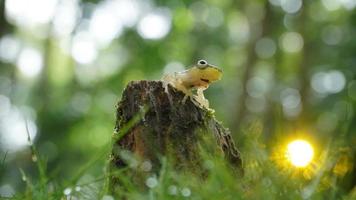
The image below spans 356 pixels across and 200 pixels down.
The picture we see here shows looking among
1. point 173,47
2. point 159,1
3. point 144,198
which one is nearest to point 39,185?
point 144,198

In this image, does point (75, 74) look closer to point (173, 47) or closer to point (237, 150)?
point (173, 47)

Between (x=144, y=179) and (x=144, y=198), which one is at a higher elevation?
(x=144, y=179)

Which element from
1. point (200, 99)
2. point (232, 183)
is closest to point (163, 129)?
point (200, 99)

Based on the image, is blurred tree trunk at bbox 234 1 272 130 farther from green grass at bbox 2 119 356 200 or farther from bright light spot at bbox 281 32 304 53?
green grass at bbox 2 119 356 200

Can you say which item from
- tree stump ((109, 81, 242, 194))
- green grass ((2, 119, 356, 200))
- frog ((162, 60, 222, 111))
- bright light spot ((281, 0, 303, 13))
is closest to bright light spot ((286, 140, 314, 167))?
green grass ((2, 119, 356, 200))

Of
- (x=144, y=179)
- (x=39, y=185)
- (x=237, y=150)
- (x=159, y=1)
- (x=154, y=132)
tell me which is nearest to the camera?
(x=39, y=185)

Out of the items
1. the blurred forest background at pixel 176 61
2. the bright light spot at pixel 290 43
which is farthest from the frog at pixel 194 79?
the bright light spot at pixel 290 43

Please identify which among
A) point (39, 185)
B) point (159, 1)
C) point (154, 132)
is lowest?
point (39, 185)
